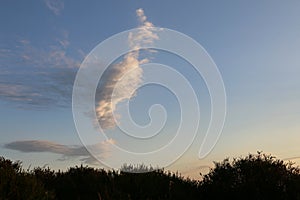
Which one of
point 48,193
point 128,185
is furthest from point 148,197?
point 48,193

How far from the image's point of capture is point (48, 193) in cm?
1291

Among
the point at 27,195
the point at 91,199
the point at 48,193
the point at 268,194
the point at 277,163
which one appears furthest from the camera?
the point at 277,163

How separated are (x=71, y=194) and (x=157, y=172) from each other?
4217 millimetres

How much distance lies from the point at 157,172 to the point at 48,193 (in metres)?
6.26

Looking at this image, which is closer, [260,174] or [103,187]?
[103,187]

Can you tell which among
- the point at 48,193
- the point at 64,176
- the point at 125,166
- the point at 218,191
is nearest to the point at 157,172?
the point at 125,166

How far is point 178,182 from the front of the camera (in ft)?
60.5

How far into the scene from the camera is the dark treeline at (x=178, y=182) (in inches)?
612

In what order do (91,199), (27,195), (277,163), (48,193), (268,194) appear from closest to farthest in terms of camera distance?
(27,195) < (48,193) < (91,199) < (268,194) < (277,163)

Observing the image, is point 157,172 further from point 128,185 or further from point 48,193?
point 48,193

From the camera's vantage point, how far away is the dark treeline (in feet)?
51.0

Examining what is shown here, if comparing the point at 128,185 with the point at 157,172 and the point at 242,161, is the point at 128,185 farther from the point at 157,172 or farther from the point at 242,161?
the point at 242,161

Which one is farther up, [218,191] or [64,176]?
[64,176]

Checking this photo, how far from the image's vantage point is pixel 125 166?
60.2ft
